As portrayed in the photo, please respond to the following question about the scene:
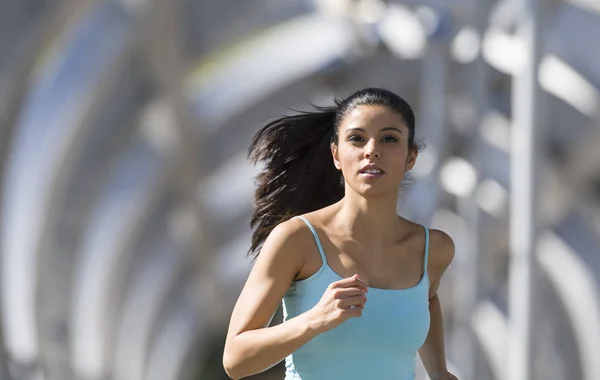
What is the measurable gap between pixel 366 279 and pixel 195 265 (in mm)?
36453

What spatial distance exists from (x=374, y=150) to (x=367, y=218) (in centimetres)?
24

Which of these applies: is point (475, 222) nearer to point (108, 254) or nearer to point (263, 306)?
point (108, 254)

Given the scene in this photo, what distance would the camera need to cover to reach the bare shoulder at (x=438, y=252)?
4.49 m

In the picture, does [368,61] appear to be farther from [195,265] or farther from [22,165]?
[195,265]

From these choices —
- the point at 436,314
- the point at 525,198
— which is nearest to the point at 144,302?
the point at 525,198

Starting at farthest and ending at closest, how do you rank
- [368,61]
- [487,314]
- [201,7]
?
1. [487,314]
2. [368,61]
3. [201,7]

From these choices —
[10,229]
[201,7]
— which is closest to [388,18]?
[201,7]

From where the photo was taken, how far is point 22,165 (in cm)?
2217

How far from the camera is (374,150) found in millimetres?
4273

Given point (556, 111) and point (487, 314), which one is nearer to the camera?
point (556, 111)

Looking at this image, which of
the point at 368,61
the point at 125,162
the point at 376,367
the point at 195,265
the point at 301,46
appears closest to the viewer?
the point at 376,367

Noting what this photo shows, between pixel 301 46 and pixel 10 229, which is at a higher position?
pixel 301 46

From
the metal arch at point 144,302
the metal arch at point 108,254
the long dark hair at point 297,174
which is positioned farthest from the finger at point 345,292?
the metal arch at point 144,302

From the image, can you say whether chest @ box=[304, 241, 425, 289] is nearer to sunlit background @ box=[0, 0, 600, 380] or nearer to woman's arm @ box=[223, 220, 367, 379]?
woman's arm @ box=[223, 220, 367, 379]
